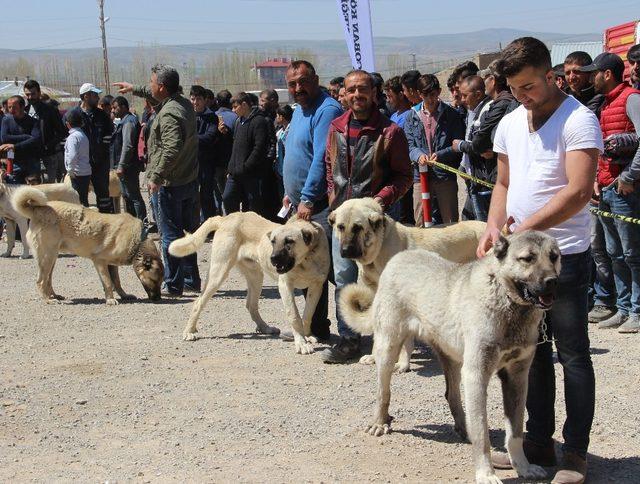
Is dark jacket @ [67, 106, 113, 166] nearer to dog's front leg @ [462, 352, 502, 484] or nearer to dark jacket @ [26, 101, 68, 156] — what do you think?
dark jacket @ [26, 101, 68, 156]

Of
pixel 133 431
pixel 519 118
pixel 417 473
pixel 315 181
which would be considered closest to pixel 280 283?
pixel 315 181

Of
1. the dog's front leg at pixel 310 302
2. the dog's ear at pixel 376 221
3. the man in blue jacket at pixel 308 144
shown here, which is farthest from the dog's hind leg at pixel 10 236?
the dog's ear at pixel 376 221

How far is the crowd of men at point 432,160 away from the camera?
14.4ft

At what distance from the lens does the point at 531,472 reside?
467cm

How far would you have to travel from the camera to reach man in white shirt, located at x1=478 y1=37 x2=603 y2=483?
4238 mm

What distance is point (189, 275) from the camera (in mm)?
11008

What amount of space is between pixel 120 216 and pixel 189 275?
1118 mm

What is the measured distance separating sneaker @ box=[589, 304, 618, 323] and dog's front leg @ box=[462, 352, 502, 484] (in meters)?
4.28

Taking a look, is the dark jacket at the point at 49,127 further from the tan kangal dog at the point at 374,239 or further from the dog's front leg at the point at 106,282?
the tan kangal dog at the point at 374,239

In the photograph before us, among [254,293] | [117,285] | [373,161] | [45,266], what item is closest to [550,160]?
[373,161]

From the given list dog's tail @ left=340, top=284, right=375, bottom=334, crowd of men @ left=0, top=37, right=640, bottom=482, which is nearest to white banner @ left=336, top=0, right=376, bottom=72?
crowd of men @ left=0, top=37, right=640, bottom=482

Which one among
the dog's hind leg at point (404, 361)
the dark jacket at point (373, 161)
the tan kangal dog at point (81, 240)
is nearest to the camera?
the dark jacket at point (373, 161)

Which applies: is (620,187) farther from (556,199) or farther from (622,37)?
(622,37)

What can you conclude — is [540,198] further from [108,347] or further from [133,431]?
[108,347]
